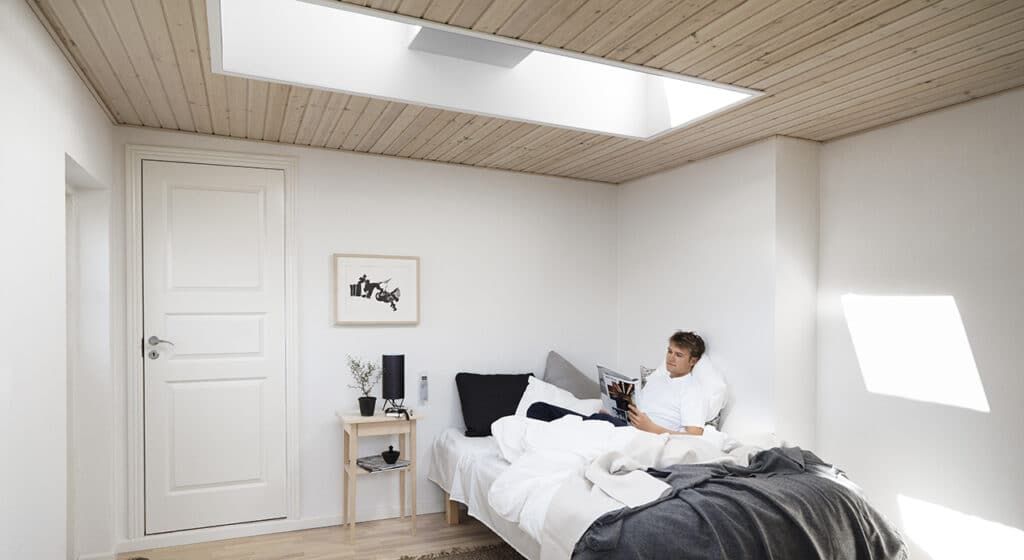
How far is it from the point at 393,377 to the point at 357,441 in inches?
19.9

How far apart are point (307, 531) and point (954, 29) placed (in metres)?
4.11

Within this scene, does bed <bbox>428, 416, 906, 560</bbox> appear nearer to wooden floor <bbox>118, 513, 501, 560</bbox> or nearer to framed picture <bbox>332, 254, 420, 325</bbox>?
wooden floor <bbox>118, 513, 501, 560</bbox>

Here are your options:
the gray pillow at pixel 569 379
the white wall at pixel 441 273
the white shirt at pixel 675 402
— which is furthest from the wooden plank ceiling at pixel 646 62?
the gray pillow at pixel 569 379

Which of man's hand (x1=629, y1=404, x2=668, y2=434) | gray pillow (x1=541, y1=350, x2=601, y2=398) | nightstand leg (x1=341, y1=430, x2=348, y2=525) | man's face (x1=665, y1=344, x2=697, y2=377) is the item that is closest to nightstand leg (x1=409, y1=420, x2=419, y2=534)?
Result: nightstand leg (x1=341, y1=430, x2=348, y2=525)

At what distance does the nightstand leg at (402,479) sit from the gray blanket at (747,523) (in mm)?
1930

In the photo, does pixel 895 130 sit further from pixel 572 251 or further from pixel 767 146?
pixel 572 251

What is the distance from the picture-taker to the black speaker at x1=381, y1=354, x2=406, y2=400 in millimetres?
3957

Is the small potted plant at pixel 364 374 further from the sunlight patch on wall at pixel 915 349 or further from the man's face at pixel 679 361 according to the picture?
the sunlight patch on wall at pixel 915 349

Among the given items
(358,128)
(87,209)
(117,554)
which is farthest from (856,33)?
(117,554)

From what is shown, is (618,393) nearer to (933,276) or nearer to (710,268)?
(710,268)

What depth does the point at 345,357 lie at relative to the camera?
13.7 ft

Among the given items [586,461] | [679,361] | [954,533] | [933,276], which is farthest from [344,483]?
[933,276]

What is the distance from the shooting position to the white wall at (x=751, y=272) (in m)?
3.68

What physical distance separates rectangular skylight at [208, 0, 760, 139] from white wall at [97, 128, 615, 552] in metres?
1.30
